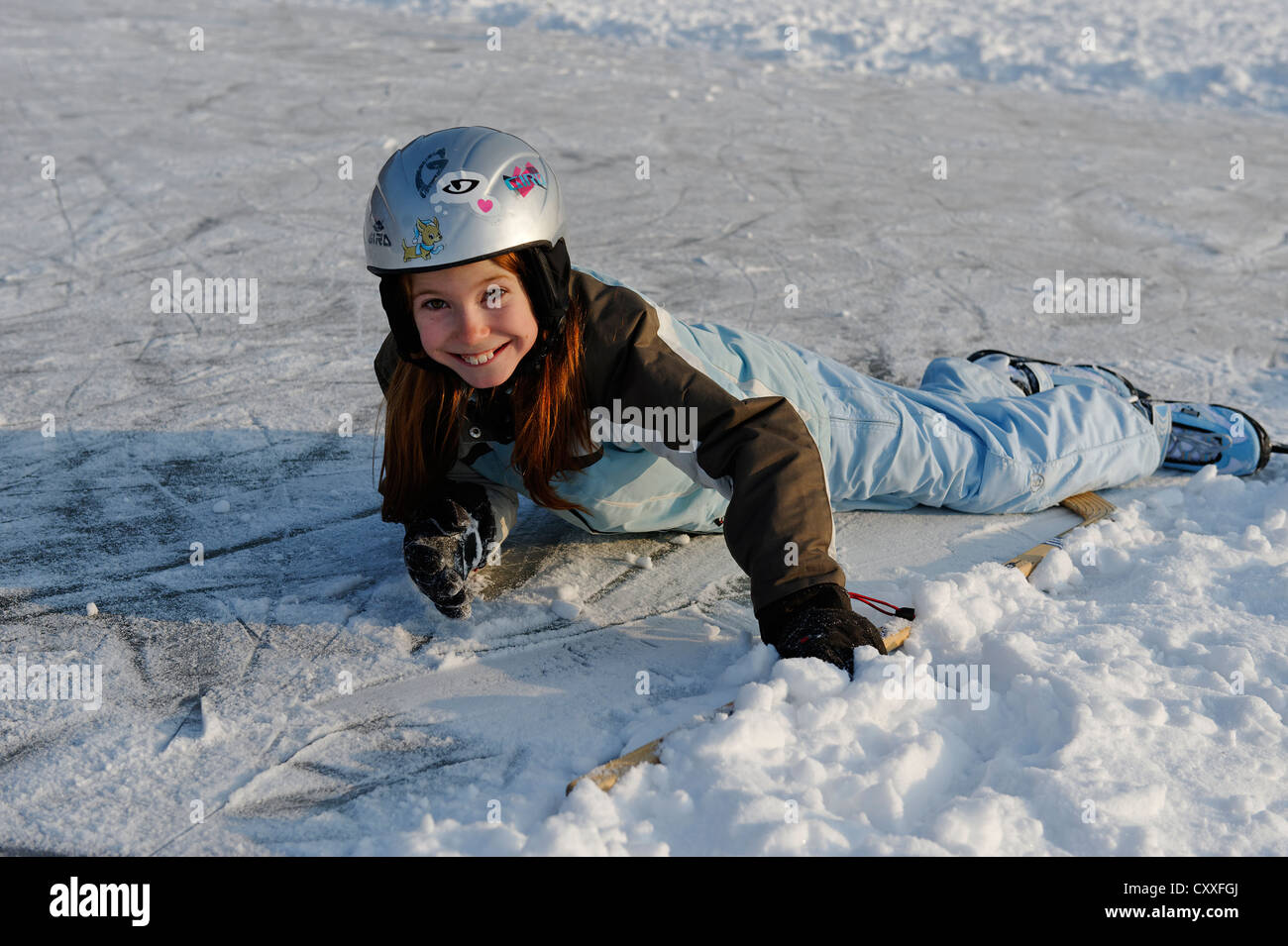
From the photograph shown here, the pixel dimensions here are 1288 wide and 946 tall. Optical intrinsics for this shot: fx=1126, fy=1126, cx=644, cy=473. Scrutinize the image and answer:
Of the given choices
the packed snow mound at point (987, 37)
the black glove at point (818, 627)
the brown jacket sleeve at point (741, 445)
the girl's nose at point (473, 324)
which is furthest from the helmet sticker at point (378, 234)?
the packed snow mound at point (987, 37)

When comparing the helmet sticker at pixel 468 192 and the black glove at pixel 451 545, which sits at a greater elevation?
the helmet sticker at pixel 468 192

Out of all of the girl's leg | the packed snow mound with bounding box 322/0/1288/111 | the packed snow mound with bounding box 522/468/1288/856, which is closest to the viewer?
the packed snow mound with bounding box 522/468/1288/856

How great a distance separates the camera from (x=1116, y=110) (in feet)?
27.8

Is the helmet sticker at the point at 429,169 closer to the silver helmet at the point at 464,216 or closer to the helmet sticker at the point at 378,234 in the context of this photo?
the silver helmet at the point at 464,216

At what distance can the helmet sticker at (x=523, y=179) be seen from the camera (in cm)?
229

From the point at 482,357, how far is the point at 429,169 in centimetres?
39

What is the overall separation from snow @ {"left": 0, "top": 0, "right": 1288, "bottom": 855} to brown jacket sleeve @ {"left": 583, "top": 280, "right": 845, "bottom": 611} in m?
0.22

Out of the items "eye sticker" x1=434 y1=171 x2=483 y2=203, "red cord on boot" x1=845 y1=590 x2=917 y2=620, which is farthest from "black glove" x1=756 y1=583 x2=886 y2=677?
"eye sticker" x1=434 y1=171 x2=483 y2=203

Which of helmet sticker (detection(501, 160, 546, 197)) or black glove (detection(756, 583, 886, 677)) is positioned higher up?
helmet sticker (detection(501, 160, 546, 197))

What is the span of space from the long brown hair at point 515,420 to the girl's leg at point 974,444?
0.83m

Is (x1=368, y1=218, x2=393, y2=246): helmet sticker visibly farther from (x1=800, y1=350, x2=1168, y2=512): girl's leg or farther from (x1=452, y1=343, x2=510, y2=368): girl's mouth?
(x1=800, y1=350, x2=1168, y2=512): girl's leg

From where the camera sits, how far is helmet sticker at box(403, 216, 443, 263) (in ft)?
7.24

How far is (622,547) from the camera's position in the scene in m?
3.09
